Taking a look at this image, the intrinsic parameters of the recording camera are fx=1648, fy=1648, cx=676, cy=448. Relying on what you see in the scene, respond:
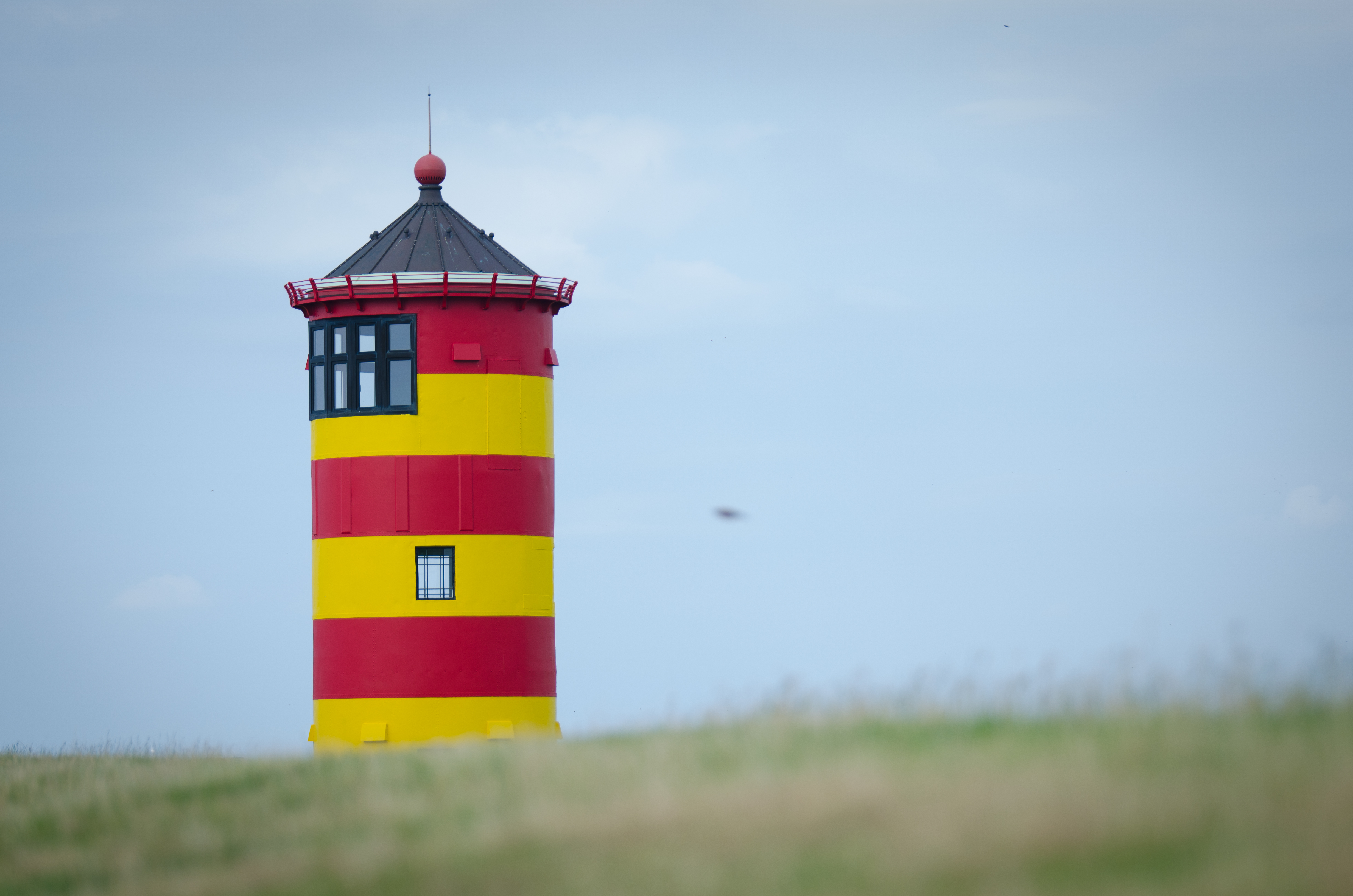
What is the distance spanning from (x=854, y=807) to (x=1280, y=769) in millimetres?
2836

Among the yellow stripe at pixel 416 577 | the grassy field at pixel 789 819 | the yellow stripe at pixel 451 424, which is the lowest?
the grassy field at pixel 789 819

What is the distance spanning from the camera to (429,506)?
23.2m

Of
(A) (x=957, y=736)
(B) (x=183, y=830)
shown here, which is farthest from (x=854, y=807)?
(B) (x=183, y=830)

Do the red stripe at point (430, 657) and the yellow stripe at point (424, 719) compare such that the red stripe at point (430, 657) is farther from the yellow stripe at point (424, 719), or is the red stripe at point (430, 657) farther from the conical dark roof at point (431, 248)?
the conical dark roof at point (431, 248)

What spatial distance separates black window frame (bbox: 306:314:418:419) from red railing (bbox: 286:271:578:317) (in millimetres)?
242

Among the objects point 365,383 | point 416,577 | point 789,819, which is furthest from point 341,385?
point 789,819

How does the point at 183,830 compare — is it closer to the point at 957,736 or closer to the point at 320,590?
the point at 957,736

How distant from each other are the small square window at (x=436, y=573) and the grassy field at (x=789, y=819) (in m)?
7.10

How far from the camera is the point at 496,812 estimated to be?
1310cm

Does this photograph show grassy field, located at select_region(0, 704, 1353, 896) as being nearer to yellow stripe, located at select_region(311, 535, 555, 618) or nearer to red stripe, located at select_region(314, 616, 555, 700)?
red stripe, located at select_region(314, 616, 555, 700)

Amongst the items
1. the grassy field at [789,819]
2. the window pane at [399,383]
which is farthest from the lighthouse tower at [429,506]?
the grassy field at [789,819]

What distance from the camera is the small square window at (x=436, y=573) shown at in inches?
915

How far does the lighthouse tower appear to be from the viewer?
2311 cm

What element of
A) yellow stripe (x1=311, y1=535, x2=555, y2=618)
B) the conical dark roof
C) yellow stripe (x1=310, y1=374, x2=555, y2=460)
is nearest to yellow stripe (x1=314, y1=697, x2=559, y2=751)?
yellow stripe (x1=311, y1=535, x2=555, y2=618)
